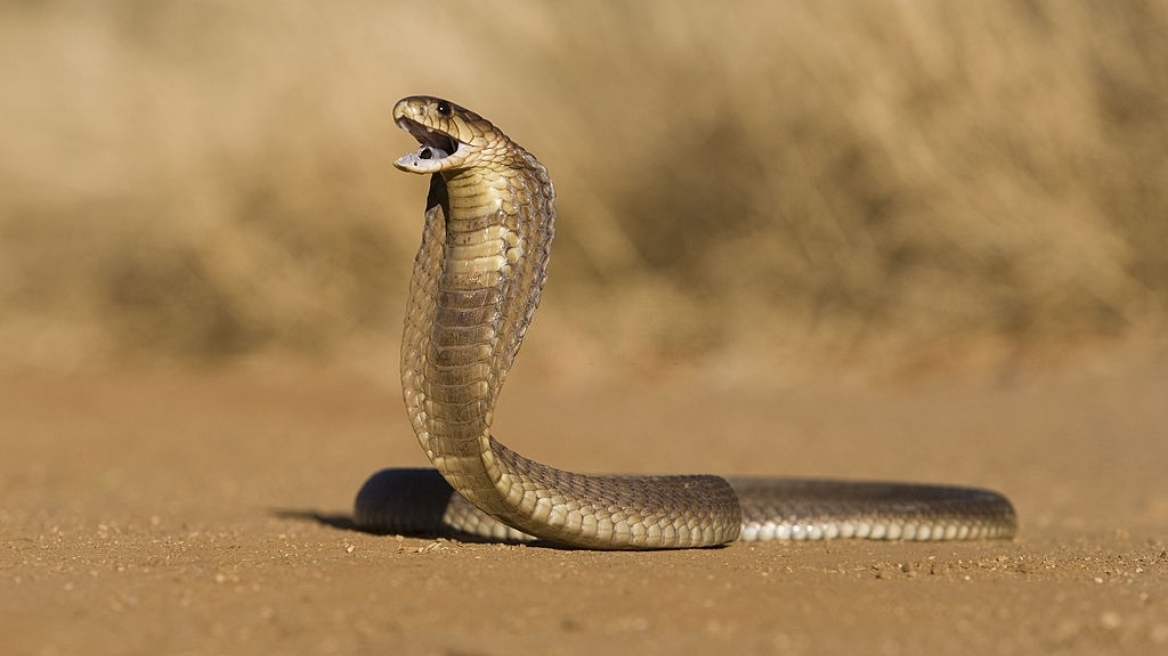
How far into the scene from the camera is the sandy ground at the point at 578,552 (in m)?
3.83

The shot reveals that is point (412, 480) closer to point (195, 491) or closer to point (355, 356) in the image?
point (195, 491)

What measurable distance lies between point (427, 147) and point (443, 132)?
175 mm

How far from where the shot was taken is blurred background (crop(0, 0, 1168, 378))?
1177 centimetres

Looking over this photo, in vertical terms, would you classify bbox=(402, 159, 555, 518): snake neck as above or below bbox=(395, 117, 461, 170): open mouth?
below

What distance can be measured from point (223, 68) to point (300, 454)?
5.94 m

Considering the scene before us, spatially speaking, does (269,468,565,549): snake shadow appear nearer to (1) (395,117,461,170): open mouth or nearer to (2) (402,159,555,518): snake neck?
(2) (402,159,555,518): snake neck

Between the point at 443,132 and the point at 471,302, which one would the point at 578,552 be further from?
the point at 443,132

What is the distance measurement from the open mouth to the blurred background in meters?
7.76

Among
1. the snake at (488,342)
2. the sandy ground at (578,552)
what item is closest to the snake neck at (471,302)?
the snake at (488,342)

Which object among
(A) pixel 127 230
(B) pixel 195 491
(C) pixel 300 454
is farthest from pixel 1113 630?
(A) pixel 127 230

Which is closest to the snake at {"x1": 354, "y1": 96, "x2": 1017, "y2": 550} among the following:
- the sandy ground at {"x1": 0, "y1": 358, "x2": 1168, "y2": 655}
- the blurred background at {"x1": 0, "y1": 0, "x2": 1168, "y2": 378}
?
the sandy ground at {"x1": 0, "y1": 358, "x2": 1168, "y2": 655}

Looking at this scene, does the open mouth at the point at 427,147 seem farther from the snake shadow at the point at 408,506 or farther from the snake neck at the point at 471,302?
the snake shadow at the point at 408,506

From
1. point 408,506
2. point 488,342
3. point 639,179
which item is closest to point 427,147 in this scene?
point 488,342

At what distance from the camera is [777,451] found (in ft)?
34.7
